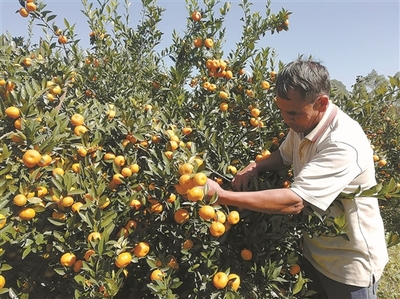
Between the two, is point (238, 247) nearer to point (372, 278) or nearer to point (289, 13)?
point (372, 278)

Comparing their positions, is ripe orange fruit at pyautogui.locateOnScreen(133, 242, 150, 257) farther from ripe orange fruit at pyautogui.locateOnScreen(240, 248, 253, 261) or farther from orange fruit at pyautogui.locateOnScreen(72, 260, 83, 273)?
ripe orange fruit at pyautogui.locateOnScreen(240, 248, 253, 261)

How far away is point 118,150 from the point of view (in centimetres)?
180

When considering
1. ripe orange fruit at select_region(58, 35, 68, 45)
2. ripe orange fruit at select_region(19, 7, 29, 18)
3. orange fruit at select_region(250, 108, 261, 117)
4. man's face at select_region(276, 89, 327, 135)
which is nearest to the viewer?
man's face at select_region(276, 89, 327, 135)

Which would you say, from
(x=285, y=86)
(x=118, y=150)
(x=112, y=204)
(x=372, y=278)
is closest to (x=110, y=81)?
(x=118, y=150)

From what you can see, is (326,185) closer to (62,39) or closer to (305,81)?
(305,81)

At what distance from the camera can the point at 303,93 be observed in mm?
1566

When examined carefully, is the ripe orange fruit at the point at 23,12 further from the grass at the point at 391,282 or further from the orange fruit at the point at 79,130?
the grass at the point at 391,282

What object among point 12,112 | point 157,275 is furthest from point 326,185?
point 12,112

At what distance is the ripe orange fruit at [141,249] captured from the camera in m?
1.48

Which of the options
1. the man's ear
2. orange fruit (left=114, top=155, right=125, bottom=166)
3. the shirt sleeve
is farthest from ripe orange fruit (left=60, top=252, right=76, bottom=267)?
the man's ear

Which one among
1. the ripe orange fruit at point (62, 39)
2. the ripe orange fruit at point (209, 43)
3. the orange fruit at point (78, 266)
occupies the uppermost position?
the ripe orange fruit at point (62, 39)

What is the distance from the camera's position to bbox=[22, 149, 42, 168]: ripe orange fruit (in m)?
1.34

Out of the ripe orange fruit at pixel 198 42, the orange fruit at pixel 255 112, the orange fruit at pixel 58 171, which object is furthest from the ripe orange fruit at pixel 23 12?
the orange fruit at pixel 255 112

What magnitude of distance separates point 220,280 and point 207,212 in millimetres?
349
